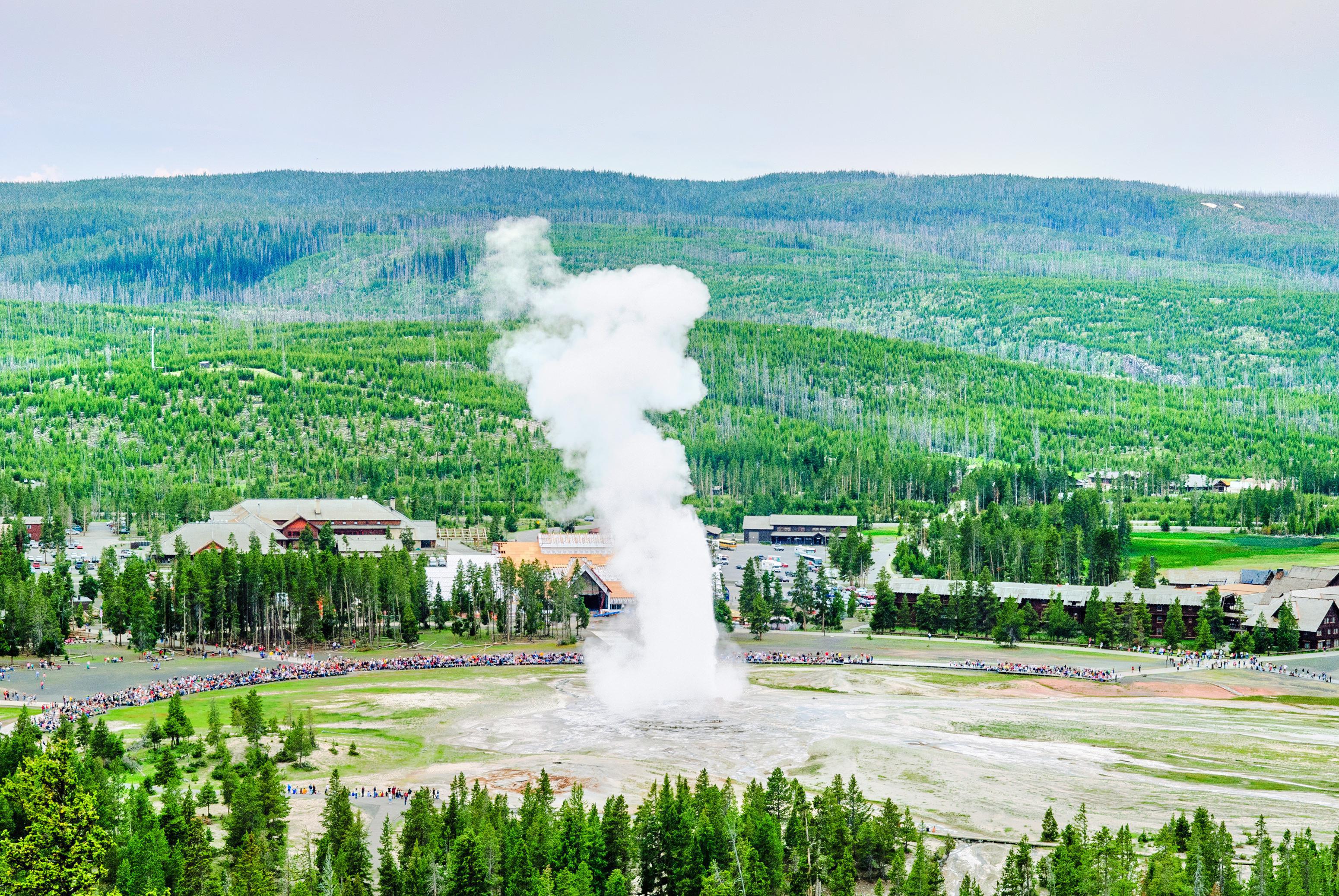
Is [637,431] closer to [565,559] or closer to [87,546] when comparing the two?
[565,559]

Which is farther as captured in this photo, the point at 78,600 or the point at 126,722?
the point at 78,600

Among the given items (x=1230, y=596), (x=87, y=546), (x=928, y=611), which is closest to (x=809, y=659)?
(x=928, y=611)

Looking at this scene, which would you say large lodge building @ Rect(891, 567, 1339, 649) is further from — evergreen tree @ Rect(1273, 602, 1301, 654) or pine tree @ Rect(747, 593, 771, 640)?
pine tree @ Rect(747, 593, 771, 640)

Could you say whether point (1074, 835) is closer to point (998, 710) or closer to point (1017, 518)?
point (998, 710)

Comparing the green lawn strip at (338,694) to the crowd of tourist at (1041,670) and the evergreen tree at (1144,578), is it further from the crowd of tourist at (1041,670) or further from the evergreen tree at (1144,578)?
the evergreen tree at (1144,578)

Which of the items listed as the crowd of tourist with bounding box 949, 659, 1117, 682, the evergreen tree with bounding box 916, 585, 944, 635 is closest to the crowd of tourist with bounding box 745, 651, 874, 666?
the crowd of tourist with bounding box 949, 659, 1117, 682

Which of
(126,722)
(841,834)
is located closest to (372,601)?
(126,722)

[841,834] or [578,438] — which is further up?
[578,438]
